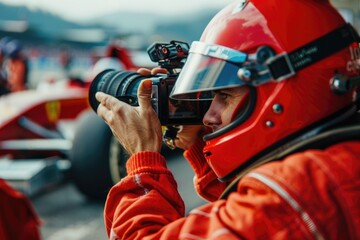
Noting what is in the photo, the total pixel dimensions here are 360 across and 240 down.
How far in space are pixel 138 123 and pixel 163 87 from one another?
0.18 metres

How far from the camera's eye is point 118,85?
5.52 feet

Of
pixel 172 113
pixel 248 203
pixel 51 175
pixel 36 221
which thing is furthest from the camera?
pixel 51 175

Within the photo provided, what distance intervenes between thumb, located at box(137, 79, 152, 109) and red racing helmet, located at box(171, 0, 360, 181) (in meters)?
0.16

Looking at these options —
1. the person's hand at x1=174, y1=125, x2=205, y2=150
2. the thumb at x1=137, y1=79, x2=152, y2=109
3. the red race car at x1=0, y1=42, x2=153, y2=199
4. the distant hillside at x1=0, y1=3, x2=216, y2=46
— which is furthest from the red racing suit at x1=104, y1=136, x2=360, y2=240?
the distant hillside at x1=0, y1=3, x2=216, y2=46

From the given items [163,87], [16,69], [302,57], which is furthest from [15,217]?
[16,69]

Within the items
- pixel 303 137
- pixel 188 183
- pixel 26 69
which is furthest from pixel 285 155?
pixel 26 69

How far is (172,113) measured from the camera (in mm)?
1664

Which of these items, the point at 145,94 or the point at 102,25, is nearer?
the point at 145,94

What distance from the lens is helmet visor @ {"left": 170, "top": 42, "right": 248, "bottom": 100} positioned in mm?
1346

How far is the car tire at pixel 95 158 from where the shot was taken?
4.58 metres

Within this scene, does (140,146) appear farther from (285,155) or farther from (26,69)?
(26,69)

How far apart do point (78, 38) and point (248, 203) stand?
27.8 meters

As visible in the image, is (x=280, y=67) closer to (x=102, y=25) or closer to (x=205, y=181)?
(x=205, y=181)

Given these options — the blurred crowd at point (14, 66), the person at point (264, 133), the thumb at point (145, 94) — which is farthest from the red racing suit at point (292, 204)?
the blurred crowd at point (14, 66)
